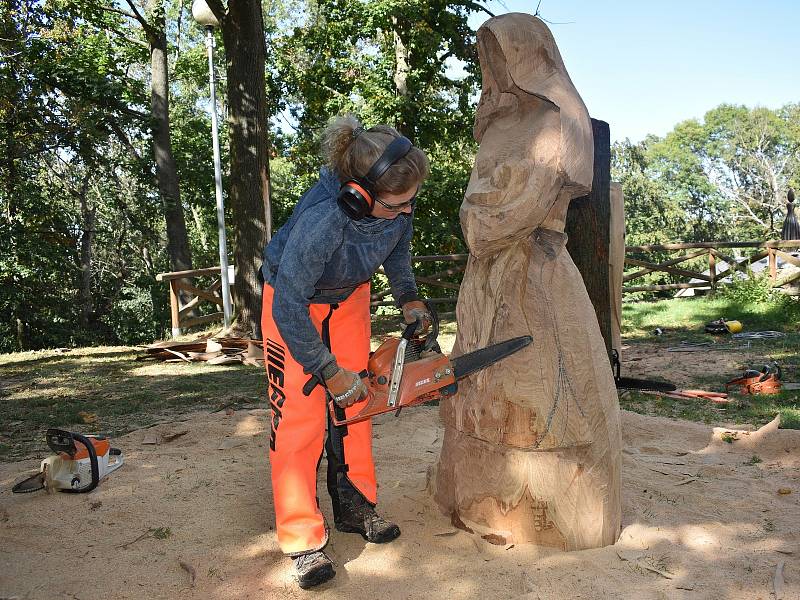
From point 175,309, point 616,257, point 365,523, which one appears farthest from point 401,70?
point 365,523

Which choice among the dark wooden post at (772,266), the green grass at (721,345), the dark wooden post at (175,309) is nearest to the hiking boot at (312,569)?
the green grass at (721,345)

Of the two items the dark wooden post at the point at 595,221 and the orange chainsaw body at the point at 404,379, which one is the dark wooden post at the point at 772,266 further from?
the orange chainsaw body at the point at 404,379

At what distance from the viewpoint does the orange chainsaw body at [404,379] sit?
91.0 inches

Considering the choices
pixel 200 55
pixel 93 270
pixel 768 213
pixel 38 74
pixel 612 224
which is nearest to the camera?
pixel 612 224

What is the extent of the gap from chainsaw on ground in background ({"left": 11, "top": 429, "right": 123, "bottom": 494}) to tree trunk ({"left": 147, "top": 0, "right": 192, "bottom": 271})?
12199 millimetres

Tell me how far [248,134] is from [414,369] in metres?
6.85

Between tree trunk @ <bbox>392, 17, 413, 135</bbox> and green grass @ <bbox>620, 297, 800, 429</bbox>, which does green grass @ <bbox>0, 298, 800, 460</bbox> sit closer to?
green grass @ <bbox>620, 297, 800, 429</bbox>

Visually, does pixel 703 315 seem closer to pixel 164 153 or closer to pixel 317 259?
pixel 317 259

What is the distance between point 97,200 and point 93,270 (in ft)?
6.97

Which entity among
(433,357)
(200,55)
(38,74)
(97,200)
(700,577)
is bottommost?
(700,577)

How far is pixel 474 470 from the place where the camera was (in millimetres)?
2652

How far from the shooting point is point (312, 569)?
2342mm

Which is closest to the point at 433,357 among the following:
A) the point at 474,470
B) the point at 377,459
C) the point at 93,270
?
the point at 474,470

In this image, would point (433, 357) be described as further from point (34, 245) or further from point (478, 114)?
point (34, 245)
